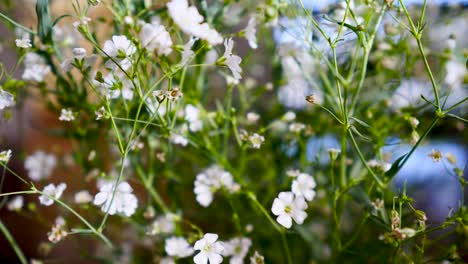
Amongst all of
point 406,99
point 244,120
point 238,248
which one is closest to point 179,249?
point 238,248

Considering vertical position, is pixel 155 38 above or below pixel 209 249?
above

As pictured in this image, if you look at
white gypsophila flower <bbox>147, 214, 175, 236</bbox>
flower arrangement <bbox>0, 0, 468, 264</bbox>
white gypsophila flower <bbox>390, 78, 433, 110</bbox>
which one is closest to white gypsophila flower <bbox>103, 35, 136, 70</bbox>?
flower arrangement <bbox>0, 0, 468, 264</bbox>

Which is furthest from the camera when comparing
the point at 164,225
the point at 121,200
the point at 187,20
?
the point at 164,225

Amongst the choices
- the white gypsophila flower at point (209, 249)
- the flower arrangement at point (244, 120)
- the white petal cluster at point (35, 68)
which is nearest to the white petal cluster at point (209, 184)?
the flower arrangement at point (244, 120)

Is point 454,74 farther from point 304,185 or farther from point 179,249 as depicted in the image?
point 179,249

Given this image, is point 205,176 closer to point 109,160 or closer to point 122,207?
point 122,207

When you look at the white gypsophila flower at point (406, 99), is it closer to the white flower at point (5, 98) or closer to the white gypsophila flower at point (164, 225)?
the white gypsophila flower at point (164, 225)

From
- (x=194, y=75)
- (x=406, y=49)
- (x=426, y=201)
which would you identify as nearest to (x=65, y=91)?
(x=194, y=75)
